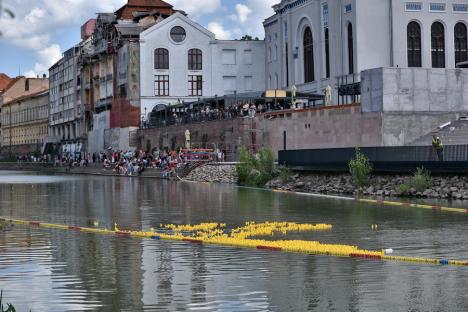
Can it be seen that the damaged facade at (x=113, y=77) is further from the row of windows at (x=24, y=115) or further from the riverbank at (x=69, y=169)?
the row of windows at (x=24, y=115)

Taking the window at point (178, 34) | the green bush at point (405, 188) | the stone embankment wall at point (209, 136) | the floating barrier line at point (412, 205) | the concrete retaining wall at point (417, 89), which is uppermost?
the window at point (178, 34)

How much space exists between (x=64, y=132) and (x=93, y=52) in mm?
25819

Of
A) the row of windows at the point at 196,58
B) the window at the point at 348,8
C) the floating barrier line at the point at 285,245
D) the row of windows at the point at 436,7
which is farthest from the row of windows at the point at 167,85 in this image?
the floating barrier line at the point at 285,245

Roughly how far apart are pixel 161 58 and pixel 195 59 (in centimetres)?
423

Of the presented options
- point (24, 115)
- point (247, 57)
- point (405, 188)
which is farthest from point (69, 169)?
point (405, 188)

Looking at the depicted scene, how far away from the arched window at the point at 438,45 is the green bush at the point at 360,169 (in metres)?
39.3

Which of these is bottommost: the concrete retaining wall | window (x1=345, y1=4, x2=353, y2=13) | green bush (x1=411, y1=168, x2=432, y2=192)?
green bush (x1=411, y1=168, x2=432, y2=192)

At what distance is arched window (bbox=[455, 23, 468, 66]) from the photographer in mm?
85000

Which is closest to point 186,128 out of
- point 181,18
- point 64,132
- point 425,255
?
point 181,18

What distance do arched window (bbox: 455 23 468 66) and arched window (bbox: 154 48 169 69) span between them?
3687 centimetres

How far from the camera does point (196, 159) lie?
257 ft

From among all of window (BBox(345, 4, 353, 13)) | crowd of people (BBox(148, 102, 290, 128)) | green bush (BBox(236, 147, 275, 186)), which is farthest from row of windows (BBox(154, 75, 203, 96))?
green bush (BBox(236, 147, 275, 186))

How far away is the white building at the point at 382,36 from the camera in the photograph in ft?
268

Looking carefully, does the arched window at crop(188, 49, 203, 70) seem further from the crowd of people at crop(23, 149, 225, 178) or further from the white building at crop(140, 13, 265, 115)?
the crowd of people at crop(23, 149, 225, 178)
